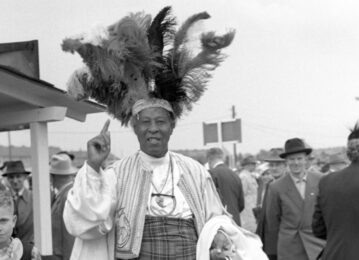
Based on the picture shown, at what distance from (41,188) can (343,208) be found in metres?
2.68

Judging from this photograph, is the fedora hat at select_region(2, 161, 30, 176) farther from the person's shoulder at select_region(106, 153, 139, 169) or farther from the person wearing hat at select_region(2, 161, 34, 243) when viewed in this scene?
the person's shoulder at select_region(106, 153, 139, 169)

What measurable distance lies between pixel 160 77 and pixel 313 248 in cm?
373

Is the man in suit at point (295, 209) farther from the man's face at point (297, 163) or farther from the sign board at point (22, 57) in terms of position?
the sign board at point (22, 57)

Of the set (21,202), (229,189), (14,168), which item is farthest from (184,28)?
(229,189)

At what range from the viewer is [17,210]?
23.9 feet

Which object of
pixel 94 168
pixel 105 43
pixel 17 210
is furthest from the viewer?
pixel 17 210

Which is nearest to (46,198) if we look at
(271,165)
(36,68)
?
(36,68)

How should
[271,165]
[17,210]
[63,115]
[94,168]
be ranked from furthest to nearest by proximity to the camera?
[271,165] → [17,210] → [63,115] → [94,168]

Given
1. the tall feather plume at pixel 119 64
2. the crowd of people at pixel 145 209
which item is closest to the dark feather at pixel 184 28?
the tall feather plume at pixel 119 64

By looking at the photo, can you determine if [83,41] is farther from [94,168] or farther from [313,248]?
[313,248]

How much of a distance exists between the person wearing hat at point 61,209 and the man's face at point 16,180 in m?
0.88

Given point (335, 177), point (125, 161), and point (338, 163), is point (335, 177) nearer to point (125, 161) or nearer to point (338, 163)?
point (125, 161)

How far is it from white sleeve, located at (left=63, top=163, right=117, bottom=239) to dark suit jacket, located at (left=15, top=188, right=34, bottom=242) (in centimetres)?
335

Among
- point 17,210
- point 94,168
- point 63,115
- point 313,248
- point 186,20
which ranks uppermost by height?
point 186,20
